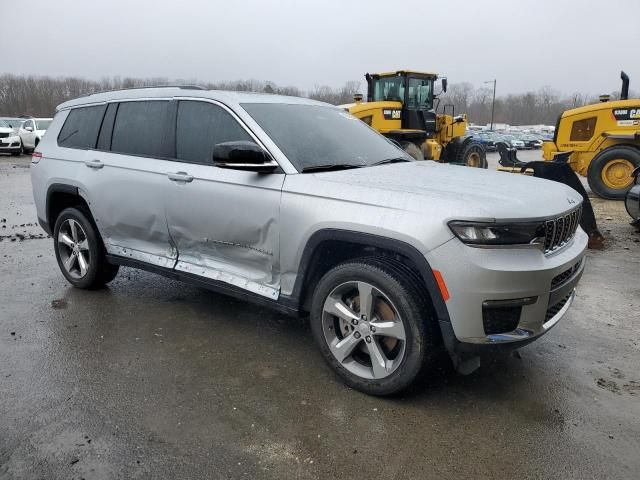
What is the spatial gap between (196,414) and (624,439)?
2.37m

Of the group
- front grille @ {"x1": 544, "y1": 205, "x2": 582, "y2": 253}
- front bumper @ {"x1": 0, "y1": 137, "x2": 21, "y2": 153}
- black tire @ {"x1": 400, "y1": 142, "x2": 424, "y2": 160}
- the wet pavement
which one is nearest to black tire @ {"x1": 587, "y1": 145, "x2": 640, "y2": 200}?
black tire @ {"x1": 400, "y1": 142, "x2": 424, "y2": 160}

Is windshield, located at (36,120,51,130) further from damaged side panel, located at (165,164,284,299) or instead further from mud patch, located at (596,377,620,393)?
mud patch, located at (596,377,620,393)

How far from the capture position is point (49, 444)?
2691mm

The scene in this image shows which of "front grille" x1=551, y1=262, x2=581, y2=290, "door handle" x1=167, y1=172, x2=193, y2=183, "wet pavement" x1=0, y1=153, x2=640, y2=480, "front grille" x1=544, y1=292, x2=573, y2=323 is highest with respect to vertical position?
"door handle" x1=167, y1=172, x2=193, y2=183

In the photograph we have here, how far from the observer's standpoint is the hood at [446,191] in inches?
108

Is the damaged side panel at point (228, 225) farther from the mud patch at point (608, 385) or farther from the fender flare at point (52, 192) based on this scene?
the mud patch at point (608, 385)

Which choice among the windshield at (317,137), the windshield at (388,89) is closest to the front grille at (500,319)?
the windshield at (317,137)

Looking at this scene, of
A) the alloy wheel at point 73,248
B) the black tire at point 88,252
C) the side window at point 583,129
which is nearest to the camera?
the black tire at point 88,252

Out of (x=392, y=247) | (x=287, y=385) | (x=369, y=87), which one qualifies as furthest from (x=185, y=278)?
(x=369, y=87)

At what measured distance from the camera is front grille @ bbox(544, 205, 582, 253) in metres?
2.91

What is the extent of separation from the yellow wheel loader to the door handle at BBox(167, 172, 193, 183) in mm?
9271

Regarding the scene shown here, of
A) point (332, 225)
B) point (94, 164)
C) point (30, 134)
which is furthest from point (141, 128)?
point (30, 134)

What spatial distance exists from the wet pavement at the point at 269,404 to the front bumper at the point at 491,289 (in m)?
0.54

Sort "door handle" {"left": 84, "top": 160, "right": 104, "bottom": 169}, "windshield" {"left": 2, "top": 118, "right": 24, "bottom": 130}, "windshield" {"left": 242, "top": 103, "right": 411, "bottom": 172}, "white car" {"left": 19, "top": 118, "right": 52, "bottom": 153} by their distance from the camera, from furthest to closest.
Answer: "windshield" {"left": 2, "top": 118, "right": 24, "bottom": 130} < "white car" {"left": 19, "top": 118, "right": 52, "bottom": 153} < "door handle" {"left": 84, "top": 160, "right": 104, "bottom": 169} < "windshield" {"left": 242, "top": 103, "right": 411, "bottom": 172}
